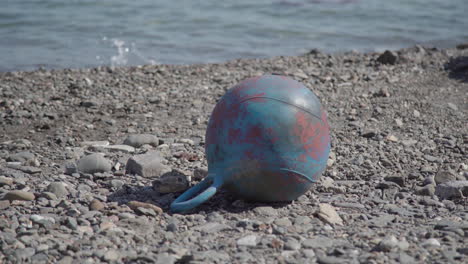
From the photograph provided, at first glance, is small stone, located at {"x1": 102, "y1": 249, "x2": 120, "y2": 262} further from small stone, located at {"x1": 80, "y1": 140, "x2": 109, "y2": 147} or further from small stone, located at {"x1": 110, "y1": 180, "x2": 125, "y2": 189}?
small stone, located at {"x1": 80, "y1": 140, "x2": 109, "y2": 147}

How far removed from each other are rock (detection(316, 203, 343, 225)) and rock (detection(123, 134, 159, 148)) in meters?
2.17

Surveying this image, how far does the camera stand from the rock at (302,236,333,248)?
3913mm

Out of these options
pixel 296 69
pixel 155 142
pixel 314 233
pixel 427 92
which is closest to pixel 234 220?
pixel 314 233

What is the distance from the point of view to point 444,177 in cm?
529

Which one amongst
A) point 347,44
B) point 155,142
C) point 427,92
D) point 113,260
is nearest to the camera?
point 113,260

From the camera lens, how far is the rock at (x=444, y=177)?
17.3ft

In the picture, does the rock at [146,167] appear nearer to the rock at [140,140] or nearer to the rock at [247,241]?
the rock at [140,140]

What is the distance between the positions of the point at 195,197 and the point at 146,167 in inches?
37.3

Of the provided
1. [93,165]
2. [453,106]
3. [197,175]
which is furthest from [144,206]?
[453,106]

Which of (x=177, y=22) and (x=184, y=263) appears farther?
(x=177, y=22)

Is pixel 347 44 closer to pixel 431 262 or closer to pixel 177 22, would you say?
pixel 177 22

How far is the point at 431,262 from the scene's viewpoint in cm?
371

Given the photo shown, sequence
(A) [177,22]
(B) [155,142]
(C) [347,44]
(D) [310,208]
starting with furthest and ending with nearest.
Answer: (A) [177,22]
(C) [347,44]
(B) [155,142]
(D) [310,208]

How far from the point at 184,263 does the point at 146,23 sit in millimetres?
10487
